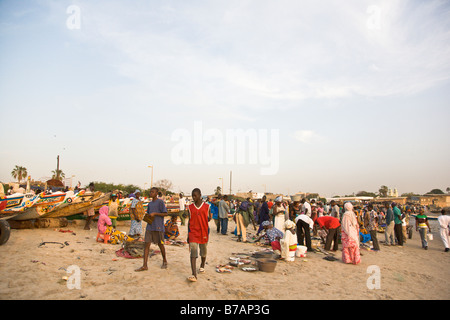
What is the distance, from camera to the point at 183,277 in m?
5.96

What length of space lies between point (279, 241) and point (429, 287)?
3928 millimetres

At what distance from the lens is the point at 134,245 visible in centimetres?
798

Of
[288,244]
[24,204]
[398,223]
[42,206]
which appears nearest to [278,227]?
[288,244]

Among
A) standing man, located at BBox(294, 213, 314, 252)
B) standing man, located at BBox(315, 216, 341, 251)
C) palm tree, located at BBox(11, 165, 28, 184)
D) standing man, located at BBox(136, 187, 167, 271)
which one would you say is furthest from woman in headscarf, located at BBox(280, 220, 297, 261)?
palm tree, located at BBox(11, 165, 28, 184)

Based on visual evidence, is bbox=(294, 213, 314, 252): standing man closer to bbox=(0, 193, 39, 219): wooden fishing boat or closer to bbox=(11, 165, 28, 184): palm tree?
bbox=(0, 193, 39, 219): wooden fishing boat

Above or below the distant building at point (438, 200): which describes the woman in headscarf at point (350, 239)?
above

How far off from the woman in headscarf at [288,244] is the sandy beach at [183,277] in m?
0.24

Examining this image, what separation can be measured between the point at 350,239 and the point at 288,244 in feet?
6.37

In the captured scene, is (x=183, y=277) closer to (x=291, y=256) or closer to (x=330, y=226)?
(x=291, y=256)

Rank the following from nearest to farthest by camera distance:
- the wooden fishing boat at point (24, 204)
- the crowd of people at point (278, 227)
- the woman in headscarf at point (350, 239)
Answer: the crowd of people at point (278, 227) → the woman in headscarf at point (350, 239) → the wooden fishing boat at point (24, 204)

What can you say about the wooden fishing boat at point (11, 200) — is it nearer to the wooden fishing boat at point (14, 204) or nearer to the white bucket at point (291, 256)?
the wooden fishing boat at point (14, 204)

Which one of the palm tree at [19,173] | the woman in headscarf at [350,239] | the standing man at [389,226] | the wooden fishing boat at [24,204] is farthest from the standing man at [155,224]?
the palm tree at [19,173]

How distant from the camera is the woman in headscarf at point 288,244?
824 centimetres

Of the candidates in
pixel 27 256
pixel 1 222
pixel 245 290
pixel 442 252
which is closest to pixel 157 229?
pixel 245 290
